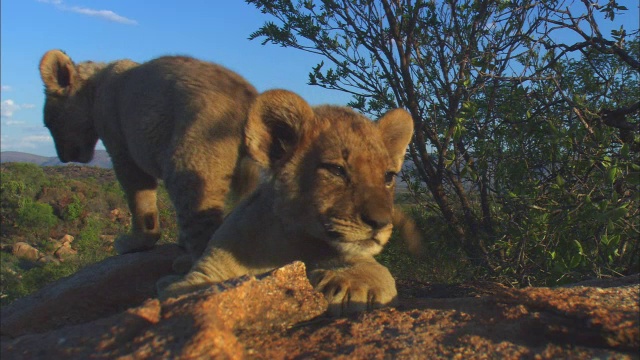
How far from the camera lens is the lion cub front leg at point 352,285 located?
134 inches

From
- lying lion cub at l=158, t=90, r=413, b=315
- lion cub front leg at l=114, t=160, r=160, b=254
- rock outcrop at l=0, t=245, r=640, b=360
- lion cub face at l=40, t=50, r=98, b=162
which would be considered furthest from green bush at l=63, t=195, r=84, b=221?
rock outcrop at l=0, t=245, r=640, b=360

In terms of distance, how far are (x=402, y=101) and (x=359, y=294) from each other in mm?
4182

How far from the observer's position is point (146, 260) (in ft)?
18.5

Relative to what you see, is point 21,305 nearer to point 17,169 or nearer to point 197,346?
point 197,346

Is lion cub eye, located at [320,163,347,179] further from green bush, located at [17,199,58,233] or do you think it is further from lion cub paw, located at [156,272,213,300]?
green bush, located at [17,199,58,233]

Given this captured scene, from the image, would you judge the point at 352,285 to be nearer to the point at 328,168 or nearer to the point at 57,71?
the point at 328,168

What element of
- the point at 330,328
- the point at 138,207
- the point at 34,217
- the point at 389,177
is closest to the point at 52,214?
the point at 34,217

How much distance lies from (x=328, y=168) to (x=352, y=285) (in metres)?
0.75

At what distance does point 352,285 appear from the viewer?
11.6ft

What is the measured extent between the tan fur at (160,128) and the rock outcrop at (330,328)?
2.18 meters

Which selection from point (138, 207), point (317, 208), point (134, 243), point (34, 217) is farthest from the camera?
point (34, 217)

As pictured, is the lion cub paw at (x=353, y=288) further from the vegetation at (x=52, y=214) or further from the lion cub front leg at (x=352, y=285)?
the vegetation at (x=52, y=214)

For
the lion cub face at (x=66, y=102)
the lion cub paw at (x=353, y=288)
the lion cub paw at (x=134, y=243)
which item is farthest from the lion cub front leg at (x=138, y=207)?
the lion cub paw at (x=353, y=288)

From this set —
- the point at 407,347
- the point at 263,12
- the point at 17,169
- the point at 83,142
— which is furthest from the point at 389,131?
the point at 17,169
